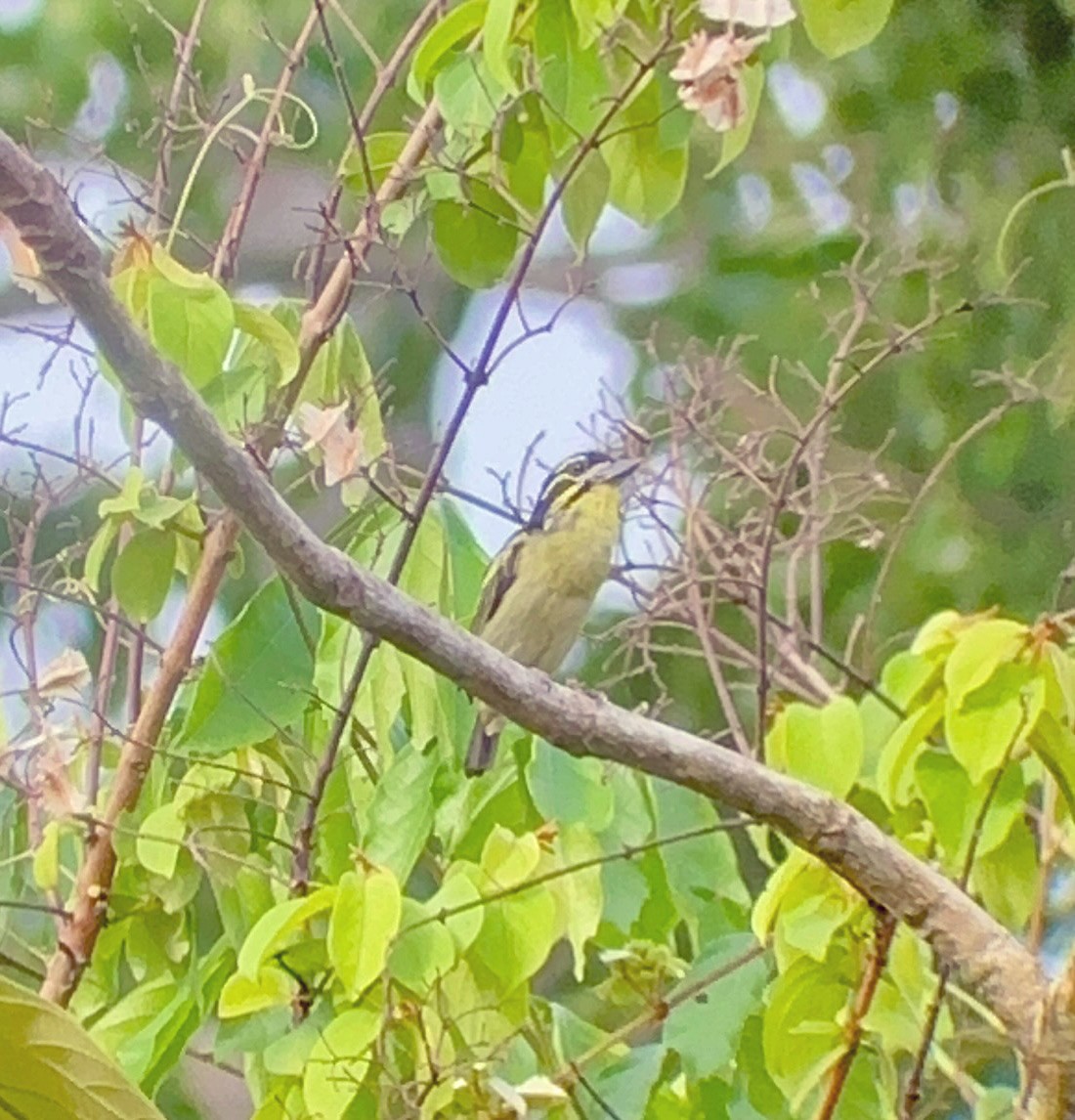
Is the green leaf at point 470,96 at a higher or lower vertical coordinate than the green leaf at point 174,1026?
higher

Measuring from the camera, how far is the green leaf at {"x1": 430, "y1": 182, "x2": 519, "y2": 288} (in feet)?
3.08

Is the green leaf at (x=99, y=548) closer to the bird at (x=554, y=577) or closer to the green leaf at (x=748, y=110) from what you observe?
the green leaf at (x=748, y=110)

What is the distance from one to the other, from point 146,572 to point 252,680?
82mm

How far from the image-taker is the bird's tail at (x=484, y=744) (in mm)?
1234

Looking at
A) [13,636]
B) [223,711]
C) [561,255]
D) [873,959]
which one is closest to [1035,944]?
[873,959]

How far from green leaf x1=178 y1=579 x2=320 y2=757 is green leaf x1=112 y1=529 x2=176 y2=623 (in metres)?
0.05

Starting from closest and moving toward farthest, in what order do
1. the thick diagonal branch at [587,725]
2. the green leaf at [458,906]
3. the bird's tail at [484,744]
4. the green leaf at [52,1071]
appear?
the green leaf at [52,1071], the thick diagonal branch at [587,725], the green leaf at [458,906], the bird's tail at [484,744]

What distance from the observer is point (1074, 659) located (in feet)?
2.55

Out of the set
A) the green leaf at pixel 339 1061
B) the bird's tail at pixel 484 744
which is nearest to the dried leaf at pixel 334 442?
the green leaf at pixel 339 1061

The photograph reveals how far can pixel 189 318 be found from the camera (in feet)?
2.72

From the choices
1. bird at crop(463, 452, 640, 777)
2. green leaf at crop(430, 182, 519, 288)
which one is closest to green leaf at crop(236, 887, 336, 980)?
green leaf at crop(430, 182, 519, 288)

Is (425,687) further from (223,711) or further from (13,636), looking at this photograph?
(13,636)

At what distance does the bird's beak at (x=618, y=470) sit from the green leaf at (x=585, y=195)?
0.21m

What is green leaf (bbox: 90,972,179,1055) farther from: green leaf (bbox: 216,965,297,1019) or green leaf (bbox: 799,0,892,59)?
green leaf (bbox: 799,0,892,59)
